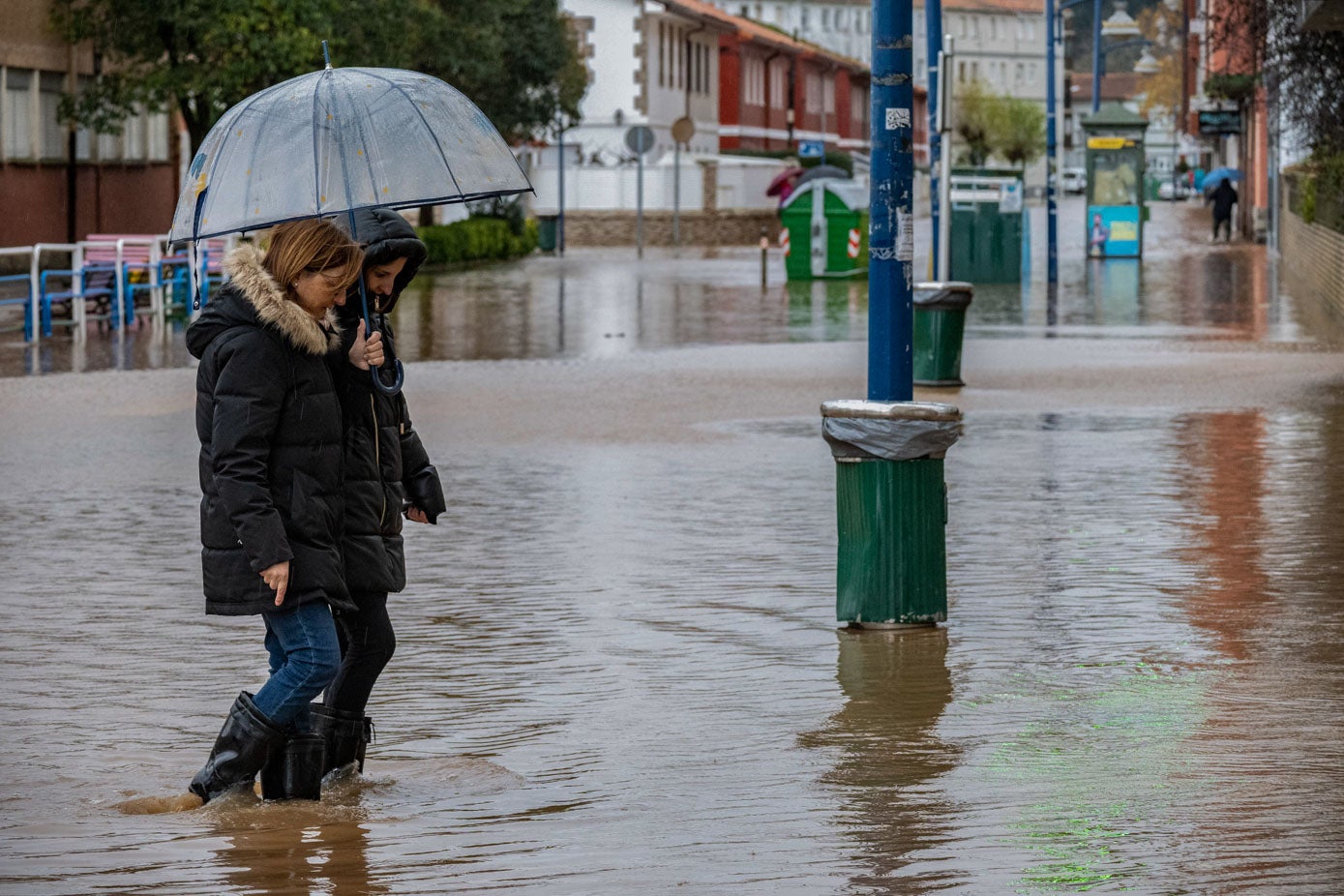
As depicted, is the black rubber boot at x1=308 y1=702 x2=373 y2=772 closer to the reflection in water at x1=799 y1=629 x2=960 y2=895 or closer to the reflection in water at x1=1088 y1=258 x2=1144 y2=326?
the reflection in water at x1=799 y1=629 x2=960 y2=895

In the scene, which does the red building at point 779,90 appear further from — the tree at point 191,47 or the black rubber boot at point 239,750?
the black rubber boot at point 239,750

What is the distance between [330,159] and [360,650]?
47.6 inches

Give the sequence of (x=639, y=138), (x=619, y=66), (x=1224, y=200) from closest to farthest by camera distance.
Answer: (x=1224, y=200), (x=639, y=138), (x=619, y=66)

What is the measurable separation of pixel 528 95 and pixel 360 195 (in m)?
49.3

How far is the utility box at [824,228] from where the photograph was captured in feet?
122

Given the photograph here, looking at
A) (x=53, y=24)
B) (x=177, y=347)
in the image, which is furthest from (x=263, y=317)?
(x=53, y=24)

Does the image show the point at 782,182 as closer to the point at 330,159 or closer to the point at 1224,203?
the point at 1224,203

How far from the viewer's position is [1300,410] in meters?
16.3

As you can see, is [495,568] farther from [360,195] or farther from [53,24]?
[53,24]

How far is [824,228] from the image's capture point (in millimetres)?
38156

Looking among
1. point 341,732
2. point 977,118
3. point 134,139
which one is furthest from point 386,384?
point 977,118

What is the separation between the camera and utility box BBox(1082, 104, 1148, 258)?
43.4 metres

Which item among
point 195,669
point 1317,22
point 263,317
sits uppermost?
point 1317,22

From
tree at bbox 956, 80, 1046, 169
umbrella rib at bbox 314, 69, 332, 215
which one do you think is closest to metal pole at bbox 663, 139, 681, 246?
umbrella rib at bbox 314, 69, 332, 215
